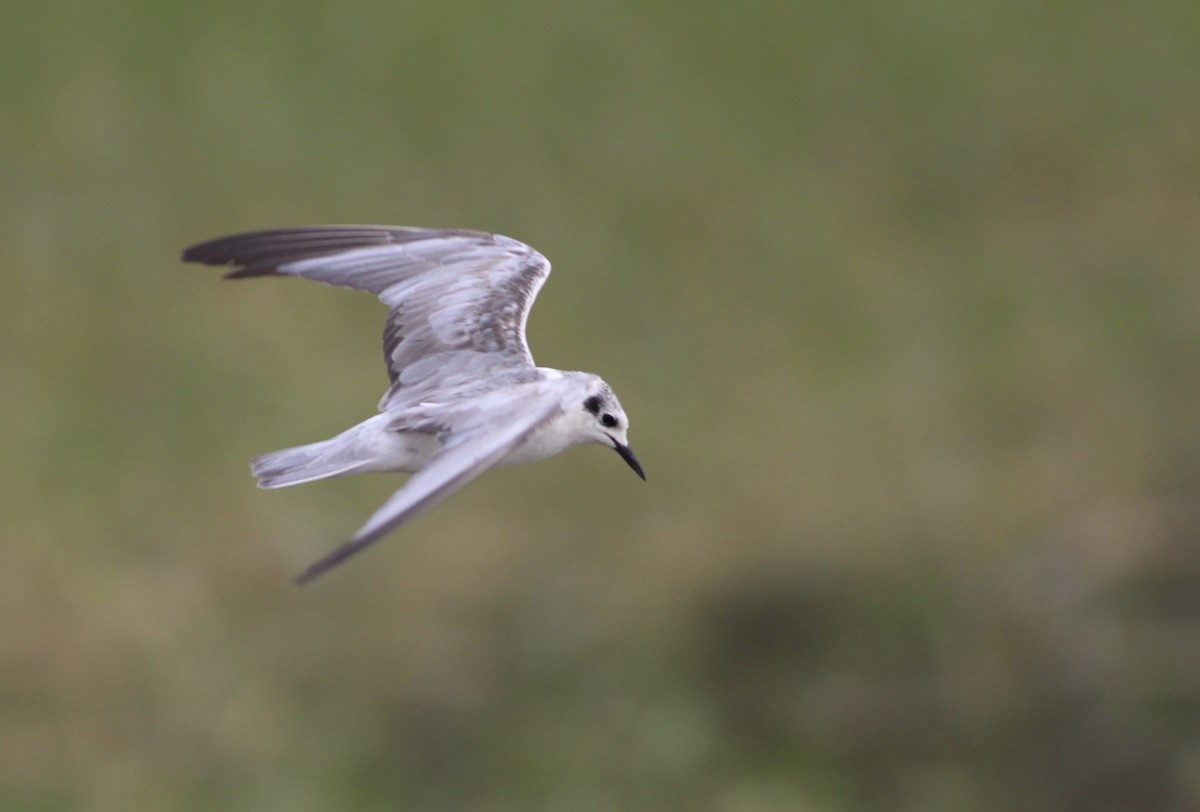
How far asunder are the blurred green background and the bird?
20.0 ft

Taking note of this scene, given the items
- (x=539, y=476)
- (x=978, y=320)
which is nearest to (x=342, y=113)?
(x=539, y=476)

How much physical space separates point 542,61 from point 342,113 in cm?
206

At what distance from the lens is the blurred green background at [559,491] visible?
14492 millimetres

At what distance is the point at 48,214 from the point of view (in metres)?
16.8

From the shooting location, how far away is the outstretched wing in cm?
784

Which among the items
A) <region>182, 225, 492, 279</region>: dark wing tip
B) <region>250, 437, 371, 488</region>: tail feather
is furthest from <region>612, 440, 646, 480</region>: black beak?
<region>182, 225, 492, 279</region>: dark wing tip

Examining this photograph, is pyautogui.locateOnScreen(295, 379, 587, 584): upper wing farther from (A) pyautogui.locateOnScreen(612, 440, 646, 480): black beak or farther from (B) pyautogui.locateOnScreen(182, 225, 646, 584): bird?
(A) pyautogui.locateOnScreen(612, 440, 646, 480): black beak

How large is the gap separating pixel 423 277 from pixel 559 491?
7.27 m

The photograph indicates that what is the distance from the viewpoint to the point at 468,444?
636cm

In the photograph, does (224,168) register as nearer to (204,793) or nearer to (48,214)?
(48,214)

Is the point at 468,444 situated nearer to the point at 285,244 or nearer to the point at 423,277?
the point at 423,277

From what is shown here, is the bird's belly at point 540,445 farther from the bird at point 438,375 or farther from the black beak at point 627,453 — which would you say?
the black beak at point 627,453

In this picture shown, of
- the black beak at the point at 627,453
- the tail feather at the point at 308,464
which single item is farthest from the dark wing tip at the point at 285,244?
the black beak at the point at 627,453

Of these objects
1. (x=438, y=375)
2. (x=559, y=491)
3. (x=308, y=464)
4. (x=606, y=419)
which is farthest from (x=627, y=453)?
(x=559, y=491)
